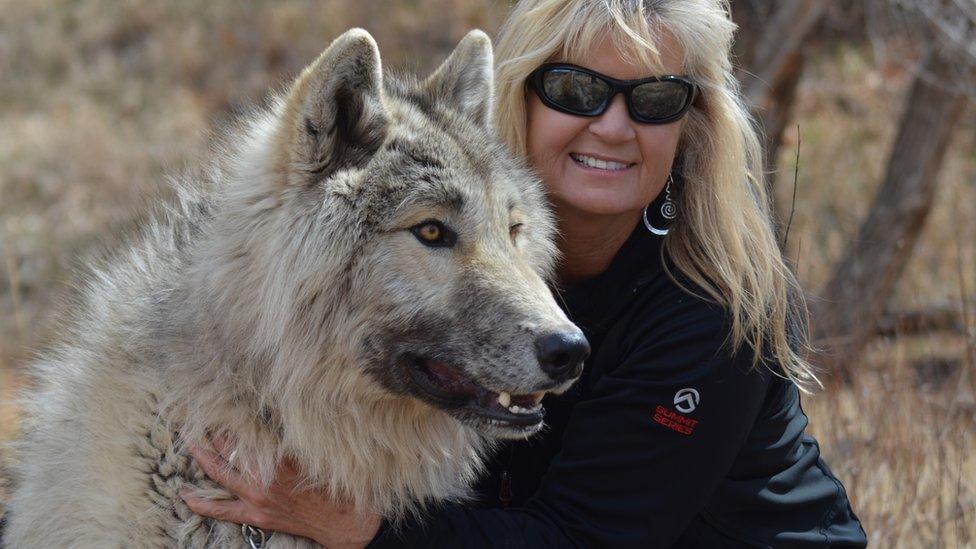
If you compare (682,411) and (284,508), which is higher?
(682,411)

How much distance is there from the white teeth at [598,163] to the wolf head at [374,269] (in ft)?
2.28

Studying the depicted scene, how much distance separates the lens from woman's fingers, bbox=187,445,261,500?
10.5ft

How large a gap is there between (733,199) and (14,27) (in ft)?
47.0

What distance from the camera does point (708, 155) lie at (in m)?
3.81

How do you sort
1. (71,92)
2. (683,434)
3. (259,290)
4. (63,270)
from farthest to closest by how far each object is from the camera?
(71,92)
(63,270)
(683,434)
(259,290)

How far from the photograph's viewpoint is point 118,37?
1496cm

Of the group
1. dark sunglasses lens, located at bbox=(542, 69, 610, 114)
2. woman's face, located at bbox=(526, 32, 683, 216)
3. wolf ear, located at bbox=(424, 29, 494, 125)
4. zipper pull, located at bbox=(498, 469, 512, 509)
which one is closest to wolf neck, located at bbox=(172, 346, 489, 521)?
zipper pull, located at bbox=(498, 469, 512, 509)

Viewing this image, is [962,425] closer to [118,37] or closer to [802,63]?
[802,63]

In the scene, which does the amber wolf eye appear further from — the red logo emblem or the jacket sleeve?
the red logo emblem

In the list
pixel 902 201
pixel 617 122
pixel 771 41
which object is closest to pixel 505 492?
pixel 617 122

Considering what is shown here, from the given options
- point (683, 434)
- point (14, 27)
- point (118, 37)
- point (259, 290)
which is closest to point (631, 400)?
point (683, 434)

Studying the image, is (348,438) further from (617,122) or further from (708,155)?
(708,155)

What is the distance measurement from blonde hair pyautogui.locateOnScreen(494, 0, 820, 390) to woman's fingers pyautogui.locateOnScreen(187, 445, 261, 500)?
5.23 feet

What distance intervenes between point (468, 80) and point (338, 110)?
0.79 metres
